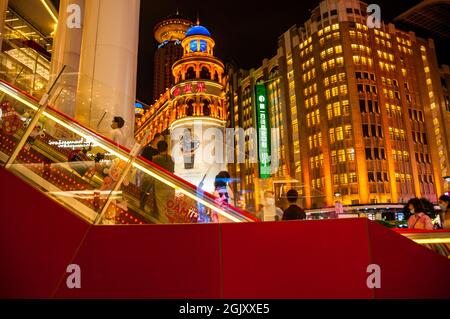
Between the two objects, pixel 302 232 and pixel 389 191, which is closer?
pixel 302 232

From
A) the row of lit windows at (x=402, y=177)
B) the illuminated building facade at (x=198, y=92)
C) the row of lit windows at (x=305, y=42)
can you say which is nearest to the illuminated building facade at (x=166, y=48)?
the row of lit windows at (x=305, y=42)

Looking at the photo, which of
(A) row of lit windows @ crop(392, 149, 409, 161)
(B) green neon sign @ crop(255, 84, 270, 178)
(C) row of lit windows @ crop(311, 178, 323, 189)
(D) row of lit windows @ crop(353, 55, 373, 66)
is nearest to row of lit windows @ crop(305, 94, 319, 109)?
(D) row of lit windows @ crop(353, 55, 373, 66)

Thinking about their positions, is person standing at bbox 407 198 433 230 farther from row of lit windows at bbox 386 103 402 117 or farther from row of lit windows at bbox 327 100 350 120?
row of lit windows at bbox 386 103 402 117

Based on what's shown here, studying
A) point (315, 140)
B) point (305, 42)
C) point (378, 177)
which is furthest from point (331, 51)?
point (378, 177)

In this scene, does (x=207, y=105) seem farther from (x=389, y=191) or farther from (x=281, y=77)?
(x=281, y=77)

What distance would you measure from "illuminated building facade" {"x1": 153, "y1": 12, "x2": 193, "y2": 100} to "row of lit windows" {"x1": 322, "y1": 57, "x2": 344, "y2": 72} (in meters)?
65.4

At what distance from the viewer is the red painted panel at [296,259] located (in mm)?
2766

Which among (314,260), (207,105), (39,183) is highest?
(207,105)

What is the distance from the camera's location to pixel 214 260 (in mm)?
2902

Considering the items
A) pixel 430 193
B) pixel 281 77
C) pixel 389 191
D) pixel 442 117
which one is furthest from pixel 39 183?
pixel 442 117

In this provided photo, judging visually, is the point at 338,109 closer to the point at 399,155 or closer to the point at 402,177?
the point at 399,155

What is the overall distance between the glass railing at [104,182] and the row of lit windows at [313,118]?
4747 cm
